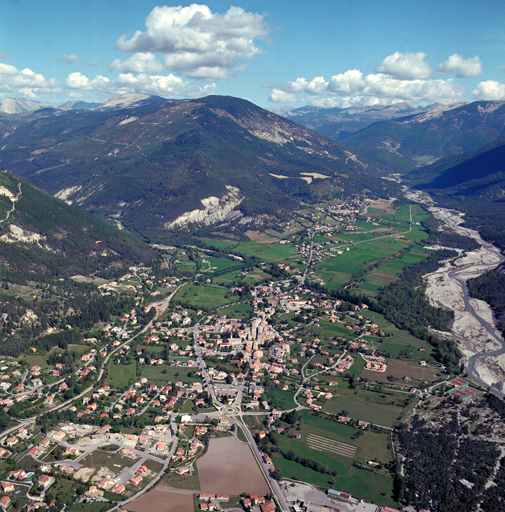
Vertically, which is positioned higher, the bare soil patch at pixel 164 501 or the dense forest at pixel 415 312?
the dense forest at pixel 415 312

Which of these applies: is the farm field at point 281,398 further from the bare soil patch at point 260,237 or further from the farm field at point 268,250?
the bare soil patch at point 260,237

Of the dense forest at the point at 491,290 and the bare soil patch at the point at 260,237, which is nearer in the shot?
the dense forest at the point at 491,290

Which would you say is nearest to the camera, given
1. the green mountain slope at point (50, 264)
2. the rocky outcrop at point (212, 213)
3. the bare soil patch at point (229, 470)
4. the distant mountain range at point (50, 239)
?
the bare soil patch at point (229, 470)

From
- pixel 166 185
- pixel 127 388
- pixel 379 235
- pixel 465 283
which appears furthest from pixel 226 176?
pixel 127 388

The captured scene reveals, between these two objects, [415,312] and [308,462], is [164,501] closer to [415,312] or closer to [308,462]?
[308,462]

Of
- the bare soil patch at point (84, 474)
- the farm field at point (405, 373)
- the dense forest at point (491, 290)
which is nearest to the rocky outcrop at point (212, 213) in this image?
the dense forest at point (491, 290)

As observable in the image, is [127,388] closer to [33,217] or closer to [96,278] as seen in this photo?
[96,278]

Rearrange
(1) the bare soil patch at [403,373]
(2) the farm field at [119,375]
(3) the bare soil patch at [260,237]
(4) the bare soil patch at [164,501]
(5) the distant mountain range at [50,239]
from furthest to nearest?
1. (3) the bare soil patch at [260,237]
2. (5) the distant mountain range at [50,239]
3. (1) the bare soil patch at [403,373]
4. (2) the farm field at [119,375]
5. (4) the bare soil patch at [164,501]

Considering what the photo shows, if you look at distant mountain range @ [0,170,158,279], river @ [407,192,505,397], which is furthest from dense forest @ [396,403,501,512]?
distant mountain range @ [0,170,158,279]
